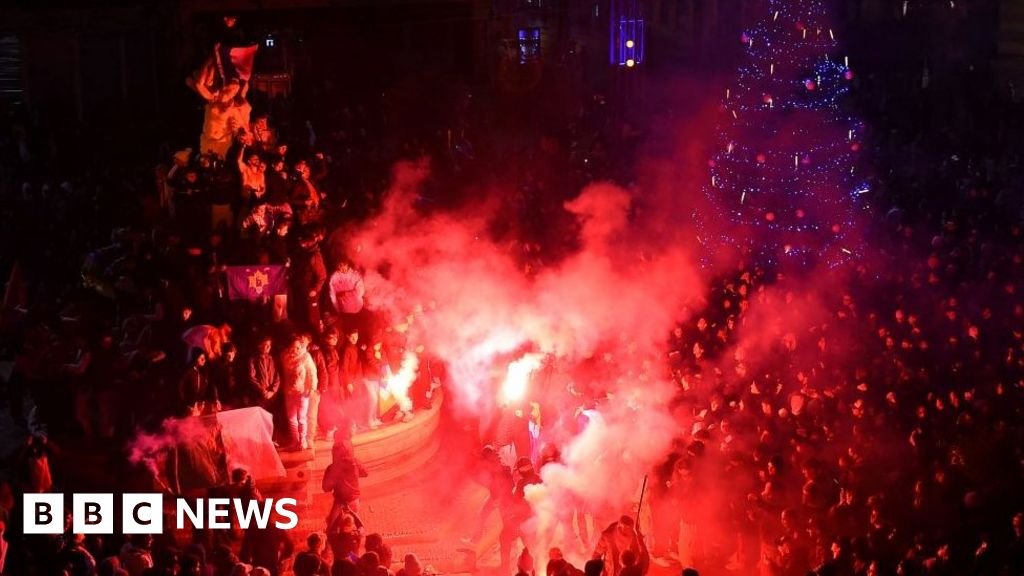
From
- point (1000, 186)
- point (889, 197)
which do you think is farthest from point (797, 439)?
point (1000, 186)

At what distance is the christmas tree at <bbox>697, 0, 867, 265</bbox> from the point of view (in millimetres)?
Answer: 13992

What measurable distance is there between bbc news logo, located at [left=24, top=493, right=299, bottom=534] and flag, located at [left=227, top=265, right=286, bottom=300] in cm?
336

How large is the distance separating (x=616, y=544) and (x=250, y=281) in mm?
5488

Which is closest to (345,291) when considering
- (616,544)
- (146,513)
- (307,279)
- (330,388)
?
(307,279)

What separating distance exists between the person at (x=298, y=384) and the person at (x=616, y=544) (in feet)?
11.7

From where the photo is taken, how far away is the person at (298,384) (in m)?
11.1

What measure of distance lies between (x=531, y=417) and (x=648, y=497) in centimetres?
162

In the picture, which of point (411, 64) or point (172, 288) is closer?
point (172, 288)

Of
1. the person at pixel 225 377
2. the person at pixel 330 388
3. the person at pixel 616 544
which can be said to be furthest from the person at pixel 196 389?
→ the person at pixel 616 544

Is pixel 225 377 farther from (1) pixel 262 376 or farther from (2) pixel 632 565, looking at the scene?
(2) pixel 632 565

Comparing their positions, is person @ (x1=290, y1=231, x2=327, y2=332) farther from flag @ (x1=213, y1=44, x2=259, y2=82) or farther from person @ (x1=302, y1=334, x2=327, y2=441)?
flag @ (x1=213, y1=44, x2=259, y2=82)

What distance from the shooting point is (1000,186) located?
1695cm

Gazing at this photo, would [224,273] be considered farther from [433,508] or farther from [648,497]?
[648,497]

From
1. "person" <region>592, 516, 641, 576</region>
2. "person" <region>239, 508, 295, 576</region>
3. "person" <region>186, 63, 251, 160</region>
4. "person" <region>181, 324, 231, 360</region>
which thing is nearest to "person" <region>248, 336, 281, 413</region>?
"person" <region>181, 324, 231, 360</region>
